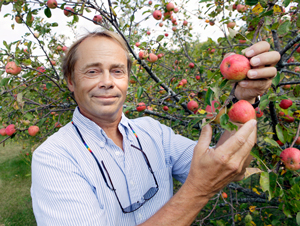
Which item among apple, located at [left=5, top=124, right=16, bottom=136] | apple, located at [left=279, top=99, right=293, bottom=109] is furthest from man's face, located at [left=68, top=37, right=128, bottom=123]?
apple, located at [left=5, top=124, right=16, bottom=136]

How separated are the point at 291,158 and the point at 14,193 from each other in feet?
19.3

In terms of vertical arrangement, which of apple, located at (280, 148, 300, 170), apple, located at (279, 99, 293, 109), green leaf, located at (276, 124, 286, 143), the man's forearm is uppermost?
apple, located at (279, 99, 293, 109)

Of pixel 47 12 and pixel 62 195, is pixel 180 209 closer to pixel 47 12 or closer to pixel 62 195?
pixel 62 195

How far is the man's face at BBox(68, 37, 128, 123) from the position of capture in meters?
1.38

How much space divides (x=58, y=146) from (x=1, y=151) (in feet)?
27.4

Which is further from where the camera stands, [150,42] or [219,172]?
[150,42]

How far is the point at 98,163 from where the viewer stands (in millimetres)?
1224

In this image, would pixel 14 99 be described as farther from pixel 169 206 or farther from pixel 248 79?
pixel 248 79

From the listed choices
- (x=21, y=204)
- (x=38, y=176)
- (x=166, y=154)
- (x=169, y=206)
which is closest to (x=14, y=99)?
(x=38, y=176)

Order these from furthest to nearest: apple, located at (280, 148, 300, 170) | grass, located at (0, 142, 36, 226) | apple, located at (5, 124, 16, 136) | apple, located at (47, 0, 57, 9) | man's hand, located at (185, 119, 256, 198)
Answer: grass, located at (0, 142, 36, 226)
apple, located at (5, 124, 16, 136)
apple, located at (47, 0, 57, 9)
apple, located at (280, 148, 300, 170)
man's hand, located at (185, 119, 256, 198)

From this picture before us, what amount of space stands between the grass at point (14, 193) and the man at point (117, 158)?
7.38 ft

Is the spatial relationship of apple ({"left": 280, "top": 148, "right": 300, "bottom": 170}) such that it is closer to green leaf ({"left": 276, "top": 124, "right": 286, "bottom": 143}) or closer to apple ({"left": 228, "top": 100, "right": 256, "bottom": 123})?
green leaf ({"left": 276, "top": 124, "right": 286, "bottom": 143})

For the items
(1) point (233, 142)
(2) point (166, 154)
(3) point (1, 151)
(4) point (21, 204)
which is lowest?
(3) point (1, 151)

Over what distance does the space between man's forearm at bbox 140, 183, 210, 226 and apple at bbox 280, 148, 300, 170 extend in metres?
0.55
